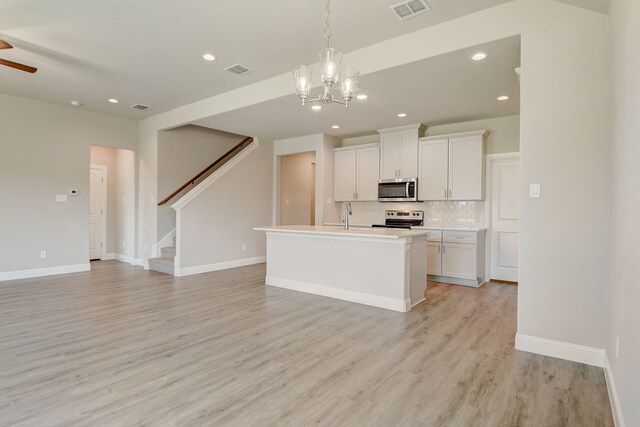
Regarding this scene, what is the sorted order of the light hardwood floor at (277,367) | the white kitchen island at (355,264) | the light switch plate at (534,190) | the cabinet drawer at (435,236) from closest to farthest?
1. the light hardwood floor at (277,367)
2. the light switch plate at (534,190)
3. the white kitchen island at (355,264)
4. the cabinet drawer at (435,236)

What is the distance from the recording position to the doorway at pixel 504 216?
5496 mm

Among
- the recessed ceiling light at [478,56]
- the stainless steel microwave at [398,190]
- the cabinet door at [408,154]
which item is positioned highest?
the recessed ceiling light at [478,56]

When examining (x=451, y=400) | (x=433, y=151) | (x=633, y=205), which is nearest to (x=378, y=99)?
(x=433, y=151)

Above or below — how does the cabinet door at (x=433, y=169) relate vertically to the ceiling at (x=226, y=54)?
below

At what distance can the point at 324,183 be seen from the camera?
6871 mm

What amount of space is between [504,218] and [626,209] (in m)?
3.91

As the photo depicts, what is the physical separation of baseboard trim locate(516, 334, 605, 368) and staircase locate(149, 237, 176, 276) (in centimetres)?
534

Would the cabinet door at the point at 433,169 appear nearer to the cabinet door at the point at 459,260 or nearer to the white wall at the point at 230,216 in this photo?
the cabinet door at the point at 459,260

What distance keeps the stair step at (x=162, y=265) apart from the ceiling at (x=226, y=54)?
9.18 feet

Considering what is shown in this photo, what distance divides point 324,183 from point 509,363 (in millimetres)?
4776

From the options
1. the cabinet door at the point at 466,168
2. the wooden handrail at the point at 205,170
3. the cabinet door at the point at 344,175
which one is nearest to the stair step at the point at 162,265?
the wooden handrail at the point at 205,170

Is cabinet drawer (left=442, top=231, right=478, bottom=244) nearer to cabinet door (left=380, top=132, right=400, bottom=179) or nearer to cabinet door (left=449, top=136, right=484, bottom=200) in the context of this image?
cabinet door (left=449, top=136, right=484, bottom=200)

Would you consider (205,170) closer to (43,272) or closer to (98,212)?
(98,212)

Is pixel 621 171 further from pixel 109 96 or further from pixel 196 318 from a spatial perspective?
pixel 109 96
